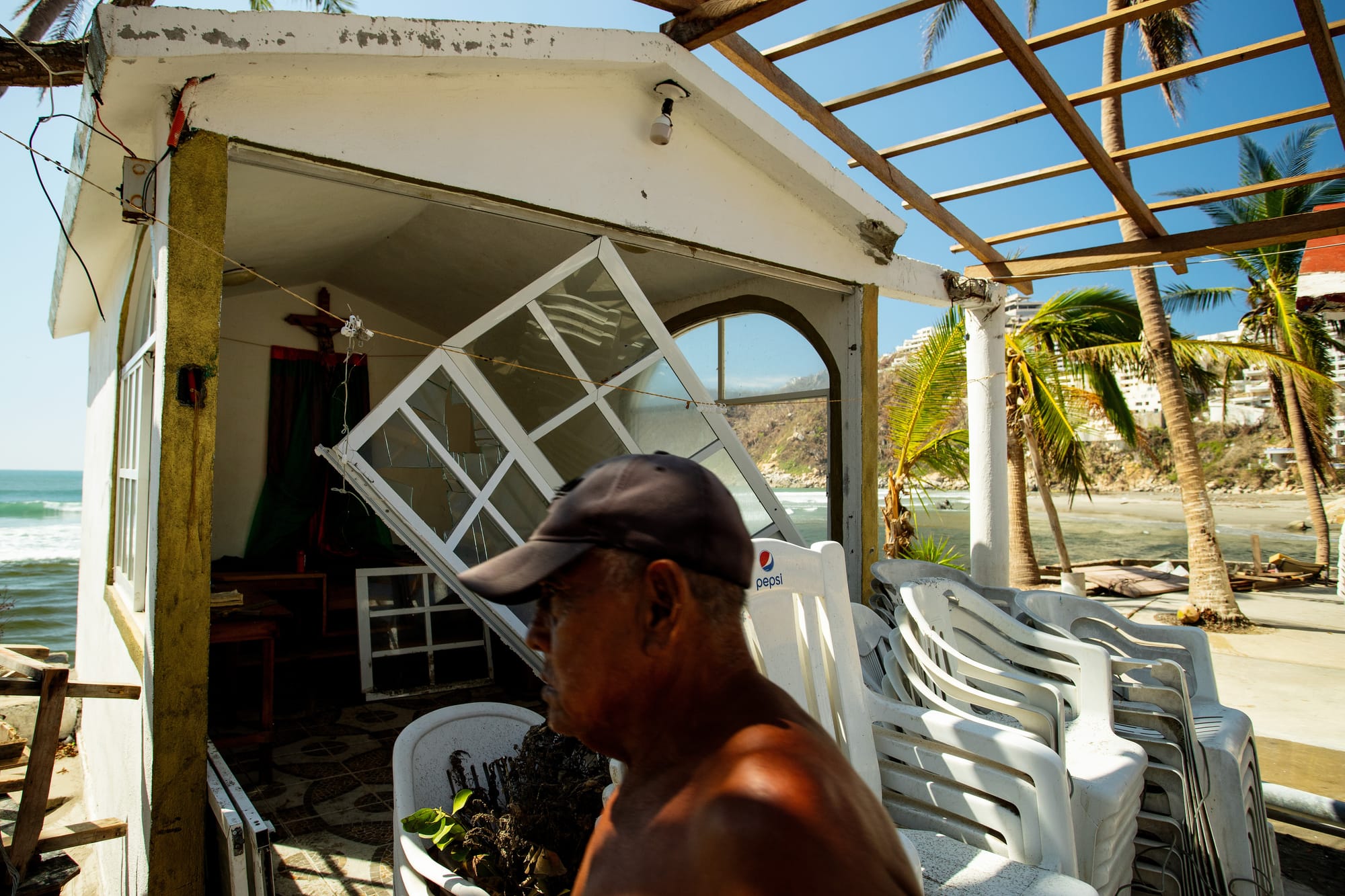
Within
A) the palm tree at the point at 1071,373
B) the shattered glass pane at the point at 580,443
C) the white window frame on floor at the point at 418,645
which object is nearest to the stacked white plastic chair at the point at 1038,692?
the shattered glass pane at the point at 580,443

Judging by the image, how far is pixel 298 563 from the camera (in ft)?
19.9

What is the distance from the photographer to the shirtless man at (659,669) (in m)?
0.76

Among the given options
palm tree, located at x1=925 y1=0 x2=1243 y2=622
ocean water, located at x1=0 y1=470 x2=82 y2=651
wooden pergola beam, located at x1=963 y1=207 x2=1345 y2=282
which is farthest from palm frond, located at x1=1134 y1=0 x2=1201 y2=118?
ocean water, located at x1=0 y1=470 x2=82 y2=651

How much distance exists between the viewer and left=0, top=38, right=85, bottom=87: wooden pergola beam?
4117 mm

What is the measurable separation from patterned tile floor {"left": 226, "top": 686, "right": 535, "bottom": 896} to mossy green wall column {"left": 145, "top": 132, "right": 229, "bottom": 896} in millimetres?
759

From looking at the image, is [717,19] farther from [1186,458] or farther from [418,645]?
[1186,458]

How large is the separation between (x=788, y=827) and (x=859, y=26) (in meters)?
3.92

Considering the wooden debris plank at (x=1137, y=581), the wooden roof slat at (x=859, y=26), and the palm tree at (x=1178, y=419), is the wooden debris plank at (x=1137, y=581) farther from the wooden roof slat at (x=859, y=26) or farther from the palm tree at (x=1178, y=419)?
the wooden roof slat at (x=859, y=26)

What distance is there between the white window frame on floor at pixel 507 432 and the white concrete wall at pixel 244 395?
3.54 m

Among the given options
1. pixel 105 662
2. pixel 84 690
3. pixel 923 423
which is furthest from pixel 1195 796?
pixel 105 662

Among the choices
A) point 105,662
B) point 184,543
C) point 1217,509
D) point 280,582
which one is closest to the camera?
point 184,543

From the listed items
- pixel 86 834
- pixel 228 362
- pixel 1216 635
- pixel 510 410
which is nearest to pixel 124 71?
pixel 510 410

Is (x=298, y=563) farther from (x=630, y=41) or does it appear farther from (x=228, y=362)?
(x=630, y=41)

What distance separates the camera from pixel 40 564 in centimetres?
2881
